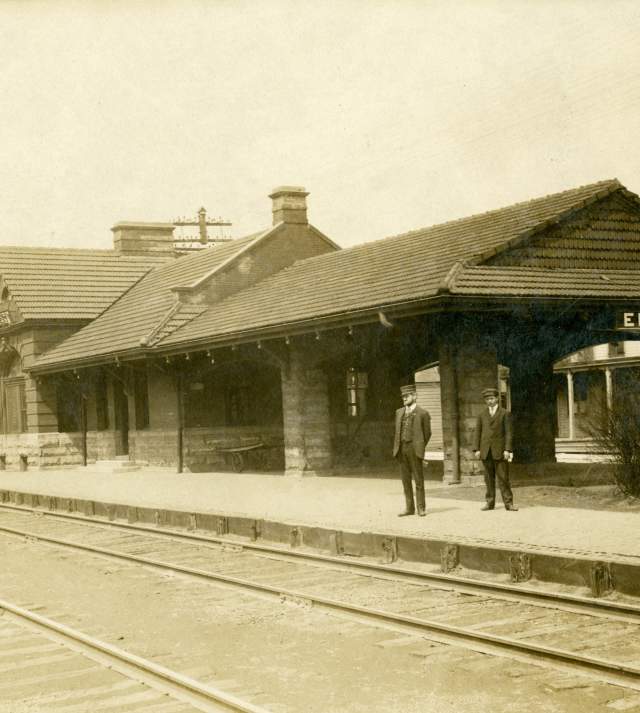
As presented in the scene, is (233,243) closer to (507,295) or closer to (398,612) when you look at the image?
(507,295)

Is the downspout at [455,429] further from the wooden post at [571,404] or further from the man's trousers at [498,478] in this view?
the wooden post at [571,404]

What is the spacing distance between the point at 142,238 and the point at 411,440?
26866 millimetres

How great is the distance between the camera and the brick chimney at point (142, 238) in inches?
1511

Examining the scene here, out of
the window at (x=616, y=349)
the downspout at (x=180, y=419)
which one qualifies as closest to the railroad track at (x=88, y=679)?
the downspout at (x=180, y=419)

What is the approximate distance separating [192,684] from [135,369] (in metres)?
21.8

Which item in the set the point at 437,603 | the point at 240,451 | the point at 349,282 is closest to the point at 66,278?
the point at 240,451

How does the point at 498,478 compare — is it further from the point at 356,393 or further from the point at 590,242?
the point at 356,393

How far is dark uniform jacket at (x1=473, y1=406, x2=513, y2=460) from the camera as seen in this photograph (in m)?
13.6

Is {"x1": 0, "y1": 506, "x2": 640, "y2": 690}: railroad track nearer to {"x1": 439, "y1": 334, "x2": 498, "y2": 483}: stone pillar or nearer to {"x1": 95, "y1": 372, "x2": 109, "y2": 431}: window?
{"x1": 439, "y1": 334, "x2": 498, "y2": 483}: stone pillar

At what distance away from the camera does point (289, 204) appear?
3052 cm

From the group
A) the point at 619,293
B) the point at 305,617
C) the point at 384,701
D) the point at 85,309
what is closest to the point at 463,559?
the point at 305,617

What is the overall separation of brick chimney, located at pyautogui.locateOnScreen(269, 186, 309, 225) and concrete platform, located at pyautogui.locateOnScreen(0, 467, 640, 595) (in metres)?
10.1

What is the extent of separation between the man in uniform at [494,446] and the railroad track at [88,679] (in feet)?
21.8

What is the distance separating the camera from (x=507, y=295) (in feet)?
56.8
